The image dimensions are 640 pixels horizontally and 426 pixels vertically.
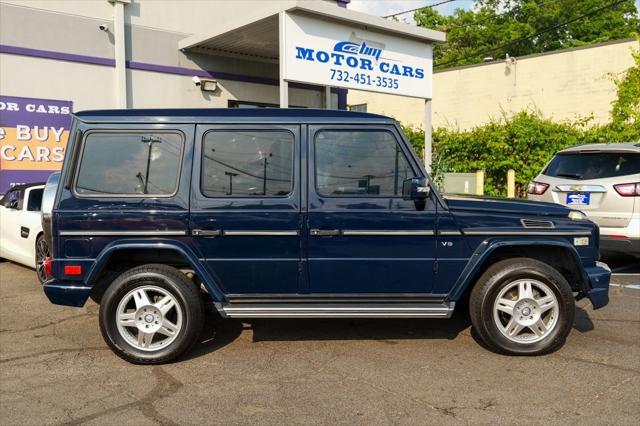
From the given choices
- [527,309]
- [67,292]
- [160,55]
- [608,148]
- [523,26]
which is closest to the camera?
[67,292]

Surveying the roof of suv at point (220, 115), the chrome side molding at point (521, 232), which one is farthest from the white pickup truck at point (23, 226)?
the chrome side molding at point (521, 232)

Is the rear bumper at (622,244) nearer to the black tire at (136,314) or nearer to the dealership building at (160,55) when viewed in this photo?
the dealership building at (160,55)

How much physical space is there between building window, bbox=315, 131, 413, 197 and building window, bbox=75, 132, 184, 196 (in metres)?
1.18

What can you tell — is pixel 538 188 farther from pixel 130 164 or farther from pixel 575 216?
pixel 130 164

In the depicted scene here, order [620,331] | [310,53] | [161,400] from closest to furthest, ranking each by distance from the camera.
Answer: [161,400] → [620,331] → [310,53]

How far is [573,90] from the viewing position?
73.2 feet

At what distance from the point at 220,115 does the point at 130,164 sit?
2.74 feet

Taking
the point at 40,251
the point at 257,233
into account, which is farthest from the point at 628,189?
the point at 40,251

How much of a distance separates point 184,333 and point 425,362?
1.97m

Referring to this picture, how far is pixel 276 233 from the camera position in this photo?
14.6 feet

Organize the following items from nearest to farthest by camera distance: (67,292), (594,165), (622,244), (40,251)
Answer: (67,292) → (40,251) → (622,244) → (594,165)

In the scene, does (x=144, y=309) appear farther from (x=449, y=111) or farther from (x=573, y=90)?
(x=449, y=111)

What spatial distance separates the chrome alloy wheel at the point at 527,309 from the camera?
454 centimetres

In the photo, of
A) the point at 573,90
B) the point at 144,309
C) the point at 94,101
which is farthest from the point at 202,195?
the point at 573,90
